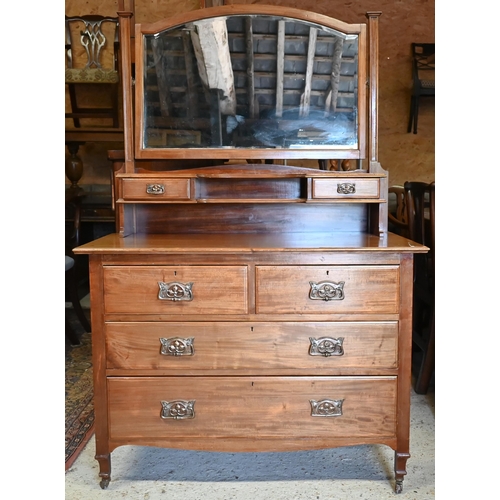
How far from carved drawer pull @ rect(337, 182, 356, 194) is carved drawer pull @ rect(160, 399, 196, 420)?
91 centimetres

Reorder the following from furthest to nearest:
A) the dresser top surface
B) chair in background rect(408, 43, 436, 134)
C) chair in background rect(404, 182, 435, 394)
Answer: chair in background rect(408, 43, 436, 134) < chair in background rect(404, 182, 435, 394) < the dresser top surface

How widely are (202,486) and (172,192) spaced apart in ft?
3.45

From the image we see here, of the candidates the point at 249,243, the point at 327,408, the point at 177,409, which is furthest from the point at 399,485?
the point at 249,243

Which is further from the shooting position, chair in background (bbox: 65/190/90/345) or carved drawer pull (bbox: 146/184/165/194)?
chair in background (bbox: 65/190/90/345)

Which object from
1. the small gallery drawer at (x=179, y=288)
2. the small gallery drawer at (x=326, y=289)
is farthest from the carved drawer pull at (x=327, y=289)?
the small gallery drawer at (x=179, y=288)

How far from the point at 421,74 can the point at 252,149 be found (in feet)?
11.2

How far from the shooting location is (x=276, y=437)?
1712 millimetres

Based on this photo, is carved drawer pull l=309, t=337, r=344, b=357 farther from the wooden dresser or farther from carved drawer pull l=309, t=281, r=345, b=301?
carved drawer pull l=309, t=281, r=345, b=301

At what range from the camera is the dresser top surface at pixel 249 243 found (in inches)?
64.6

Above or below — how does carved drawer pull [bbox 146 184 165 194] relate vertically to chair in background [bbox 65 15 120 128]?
below

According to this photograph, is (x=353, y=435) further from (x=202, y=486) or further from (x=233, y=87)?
(x=233, y=87)

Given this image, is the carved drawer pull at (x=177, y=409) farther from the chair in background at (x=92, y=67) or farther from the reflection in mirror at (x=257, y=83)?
the chair in background at (x=92, y=67)

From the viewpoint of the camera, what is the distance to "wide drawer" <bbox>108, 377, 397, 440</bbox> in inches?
66.9

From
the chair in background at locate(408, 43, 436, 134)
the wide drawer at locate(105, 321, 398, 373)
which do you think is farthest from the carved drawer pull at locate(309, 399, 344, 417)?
the chair in background at locate(408, 43, 436, 134)
